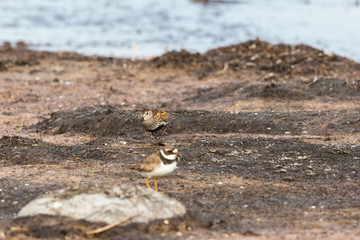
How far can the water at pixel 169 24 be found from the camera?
24188 millimetres

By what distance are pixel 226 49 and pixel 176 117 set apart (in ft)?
29.9

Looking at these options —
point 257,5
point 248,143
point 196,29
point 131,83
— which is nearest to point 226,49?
point 131,83

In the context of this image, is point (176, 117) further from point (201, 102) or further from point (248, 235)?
point (248, 235)

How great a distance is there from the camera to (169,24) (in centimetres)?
2952

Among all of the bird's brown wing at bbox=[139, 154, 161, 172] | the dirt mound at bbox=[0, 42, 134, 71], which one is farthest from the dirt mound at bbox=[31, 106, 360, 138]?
the dirt mound at bbox=[0, 42, 134, 71]

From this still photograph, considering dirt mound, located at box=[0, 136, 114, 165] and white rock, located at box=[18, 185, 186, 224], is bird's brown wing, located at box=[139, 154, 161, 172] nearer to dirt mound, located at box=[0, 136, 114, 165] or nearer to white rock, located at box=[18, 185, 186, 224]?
white rock, located at box=[18, 185, 186, 224]

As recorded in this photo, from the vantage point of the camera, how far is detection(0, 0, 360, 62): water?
79.4ft

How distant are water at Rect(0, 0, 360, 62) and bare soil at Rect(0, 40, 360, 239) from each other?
3431mm

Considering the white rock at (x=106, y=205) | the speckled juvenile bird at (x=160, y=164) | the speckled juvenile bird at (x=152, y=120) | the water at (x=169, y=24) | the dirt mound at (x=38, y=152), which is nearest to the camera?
the white rock at (x=106, y=205)

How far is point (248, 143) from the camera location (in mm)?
10125

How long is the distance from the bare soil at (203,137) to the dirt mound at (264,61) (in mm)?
44

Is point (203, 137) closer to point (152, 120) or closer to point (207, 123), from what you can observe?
point (207, 123)

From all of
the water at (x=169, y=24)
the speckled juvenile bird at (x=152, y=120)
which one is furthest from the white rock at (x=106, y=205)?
the water at (x=169, y=24)

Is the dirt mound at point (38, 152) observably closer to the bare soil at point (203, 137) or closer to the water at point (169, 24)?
the bare soil at point (203, 137)
